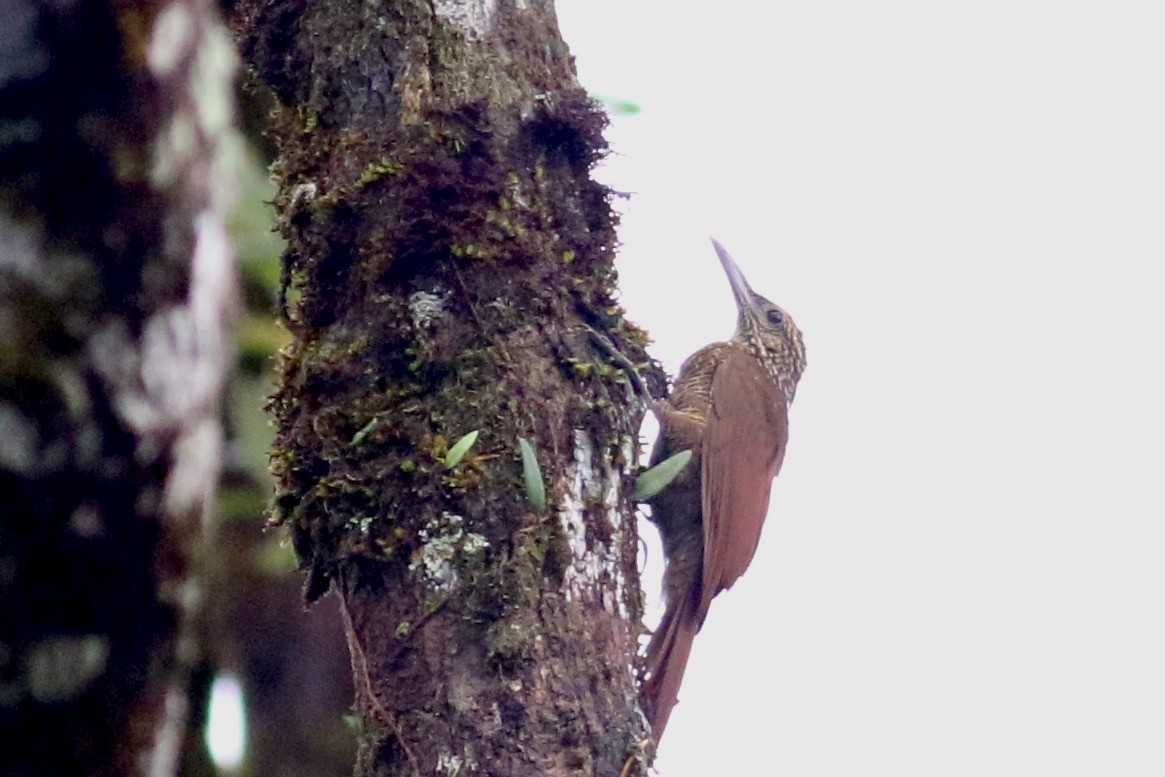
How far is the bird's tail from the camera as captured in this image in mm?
3369

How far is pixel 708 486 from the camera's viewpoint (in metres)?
4.04

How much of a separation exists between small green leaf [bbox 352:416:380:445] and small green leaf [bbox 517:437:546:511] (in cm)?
24

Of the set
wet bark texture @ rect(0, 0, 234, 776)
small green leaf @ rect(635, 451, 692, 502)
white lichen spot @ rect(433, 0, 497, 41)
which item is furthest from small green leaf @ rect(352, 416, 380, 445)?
wet bark texture @ rect(0, 0, 234, 776)

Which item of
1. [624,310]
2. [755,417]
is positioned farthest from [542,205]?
[755,417]

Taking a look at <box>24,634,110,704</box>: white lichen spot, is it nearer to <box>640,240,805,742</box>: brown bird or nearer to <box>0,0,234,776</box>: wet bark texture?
<box>0,0,234,776</box>: wet bark texture

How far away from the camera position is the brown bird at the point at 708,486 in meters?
3.74

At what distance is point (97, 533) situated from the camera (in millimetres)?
565

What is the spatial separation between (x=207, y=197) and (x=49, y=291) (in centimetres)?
8

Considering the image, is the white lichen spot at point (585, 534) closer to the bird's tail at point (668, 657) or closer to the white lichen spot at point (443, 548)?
the white lichen spot at point (443, 548)

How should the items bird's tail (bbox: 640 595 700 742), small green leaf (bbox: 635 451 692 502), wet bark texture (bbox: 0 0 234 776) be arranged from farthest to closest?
bird's tail (bbox: 640 595 700 742) → small green leaf (bbox: 635 451 692 502) → wet bark texture (bbox: 0 0 234 776)

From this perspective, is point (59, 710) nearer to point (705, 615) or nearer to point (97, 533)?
point (97, 533)

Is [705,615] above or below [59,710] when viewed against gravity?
above

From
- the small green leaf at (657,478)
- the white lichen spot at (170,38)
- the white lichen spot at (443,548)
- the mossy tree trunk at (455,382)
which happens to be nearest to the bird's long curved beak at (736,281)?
the small green leaf at (657,478)

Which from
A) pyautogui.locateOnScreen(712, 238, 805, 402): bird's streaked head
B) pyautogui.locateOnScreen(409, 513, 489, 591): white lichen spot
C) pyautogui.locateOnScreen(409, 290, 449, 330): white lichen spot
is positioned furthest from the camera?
pyautogui.locateOnScreen(712, 238, 805, 402): bird's streaked head
